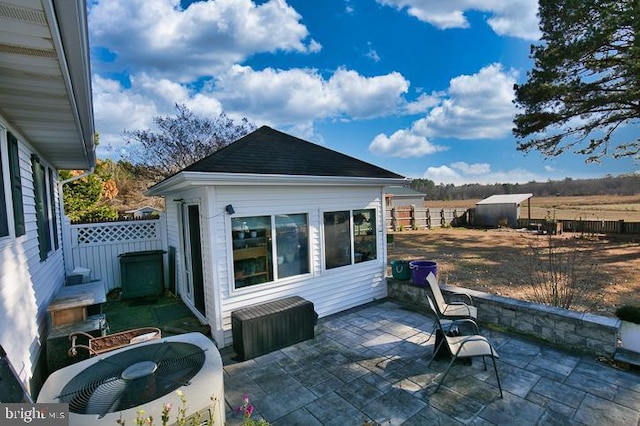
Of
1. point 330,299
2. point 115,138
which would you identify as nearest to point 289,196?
point 330,299

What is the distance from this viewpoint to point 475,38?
386 inches

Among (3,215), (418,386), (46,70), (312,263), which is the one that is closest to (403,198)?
(312,263)

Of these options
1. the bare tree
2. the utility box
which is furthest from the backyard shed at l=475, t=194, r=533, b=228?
the utility box

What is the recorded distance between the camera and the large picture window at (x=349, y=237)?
5.63 m

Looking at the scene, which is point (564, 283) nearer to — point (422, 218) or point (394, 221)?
point (394, 221)

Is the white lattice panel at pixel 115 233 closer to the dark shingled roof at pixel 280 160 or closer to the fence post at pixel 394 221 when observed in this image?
the dark shingled roof at pixel 280 160

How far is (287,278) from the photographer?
16.6 ft

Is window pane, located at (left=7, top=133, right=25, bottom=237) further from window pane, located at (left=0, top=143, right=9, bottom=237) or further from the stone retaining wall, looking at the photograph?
the stone retaining wall

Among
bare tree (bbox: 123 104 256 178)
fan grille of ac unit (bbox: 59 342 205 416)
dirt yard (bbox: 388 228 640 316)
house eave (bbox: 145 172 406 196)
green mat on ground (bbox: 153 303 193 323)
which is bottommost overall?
dirt yard (bbox: 388 228 640 316)

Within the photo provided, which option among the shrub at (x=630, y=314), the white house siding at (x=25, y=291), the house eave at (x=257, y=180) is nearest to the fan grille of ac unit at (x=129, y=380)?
the white house siding at (x=25, y=291)

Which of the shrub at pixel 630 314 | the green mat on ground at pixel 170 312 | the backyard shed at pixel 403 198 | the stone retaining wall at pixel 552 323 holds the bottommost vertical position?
the green mat on ground at pixel 170 312

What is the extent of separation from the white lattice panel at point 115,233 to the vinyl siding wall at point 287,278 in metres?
0.95

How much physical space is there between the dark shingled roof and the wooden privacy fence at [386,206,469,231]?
14.0m

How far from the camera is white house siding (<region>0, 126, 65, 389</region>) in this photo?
2.48 m
